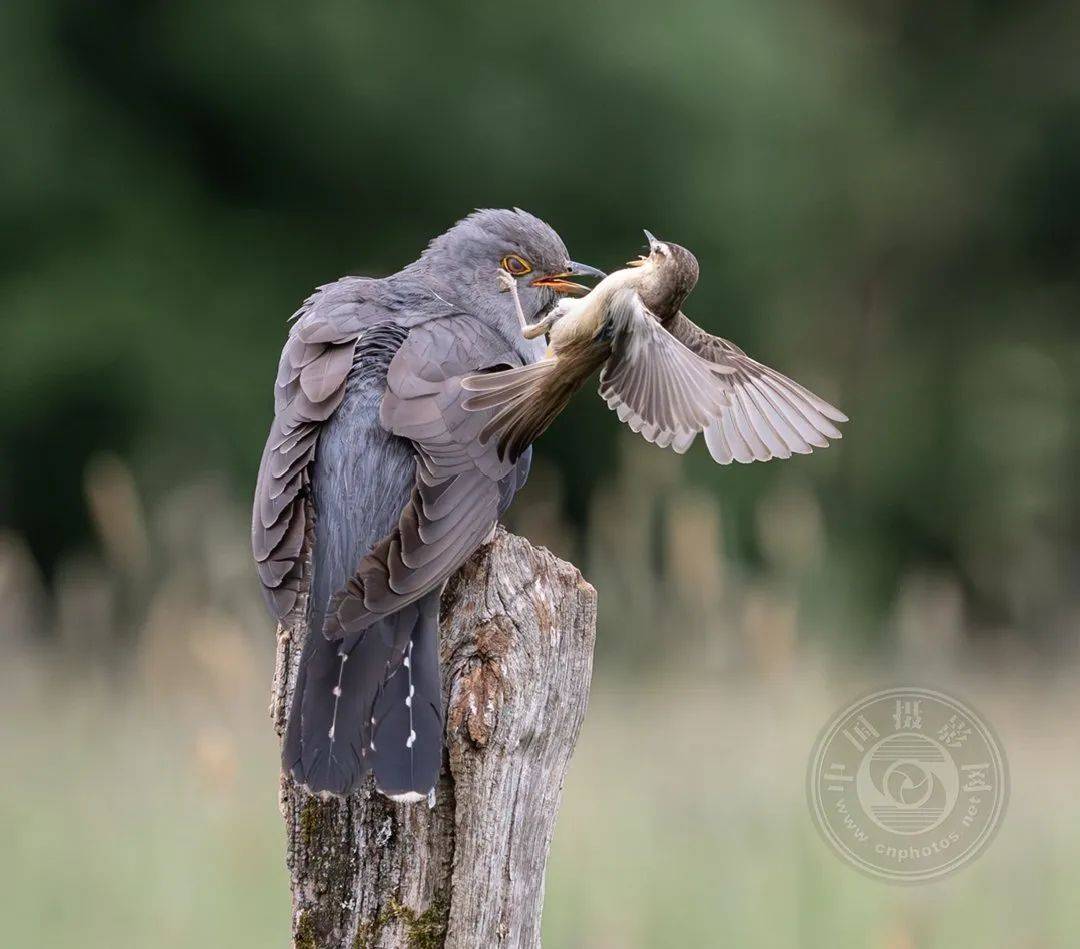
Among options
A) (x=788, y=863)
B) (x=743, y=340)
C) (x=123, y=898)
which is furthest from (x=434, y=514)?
(x=743, y=340)

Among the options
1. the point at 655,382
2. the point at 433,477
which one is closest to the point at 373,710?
the point at 433,477

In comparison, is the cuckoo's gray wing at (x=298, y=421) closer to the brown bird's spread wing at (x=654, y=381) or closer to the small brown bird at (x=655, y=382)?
the small brown bird at (x=655, y=382)

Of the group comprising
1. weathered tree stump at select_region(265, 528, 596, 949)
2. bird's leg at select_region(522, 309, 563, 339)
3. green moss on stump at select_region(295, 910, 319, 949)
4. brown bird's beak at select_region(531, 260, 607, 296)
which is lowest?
green moss on stump at select_region(295, 910, 319, 949)

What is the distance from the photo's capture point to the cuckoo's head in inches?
178

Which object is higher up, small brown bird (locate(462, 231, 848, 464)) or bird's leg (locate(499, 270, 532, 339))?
bird's leg (locate(499, 270, 532, 339))

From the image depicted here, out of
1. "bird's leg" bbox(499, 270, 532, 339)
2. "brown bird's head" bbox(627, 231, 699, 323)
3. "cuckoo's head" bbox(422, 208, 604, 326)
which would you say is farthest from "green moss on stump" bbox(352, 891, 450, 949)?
"cuckoo's head" bbox(422, 208, 604, 326)

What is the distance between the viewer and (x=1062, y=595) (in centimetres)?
750

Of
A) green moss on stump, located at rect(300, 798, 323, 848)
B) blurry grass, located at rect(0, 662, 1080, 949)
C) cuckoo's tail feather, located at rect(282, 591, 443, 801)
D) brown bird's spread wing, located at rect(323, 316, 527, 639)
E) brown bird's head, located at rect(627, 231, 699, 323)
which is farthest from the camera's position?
blurry grass, located at rect(0, 662, 1080, 949)

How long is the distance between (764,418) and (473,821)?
142 centimetres

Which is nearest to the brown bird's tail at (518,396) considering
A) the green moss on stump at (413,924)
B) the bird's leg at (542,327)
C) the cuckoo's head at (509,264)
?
the bird's leg at (542,327)

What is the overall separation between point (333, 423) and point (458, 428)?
0.28 m

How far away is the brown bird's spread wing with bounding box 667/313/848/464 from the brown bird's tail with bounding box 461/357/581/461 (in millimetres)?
394

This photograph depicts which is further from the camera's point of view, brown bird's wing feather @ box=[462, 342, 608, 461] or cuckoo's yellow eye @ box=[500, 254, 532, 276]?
cuckoo's yellow eye @ box=[500, 254, 532, 276]

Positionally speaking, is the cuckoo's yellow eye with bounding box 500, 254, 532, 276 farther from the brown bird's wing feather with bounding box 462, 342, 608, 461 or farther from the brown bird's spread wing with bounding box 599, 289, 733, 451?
the brown bird's spread wing with bounding box 599, 289, 733, 451
